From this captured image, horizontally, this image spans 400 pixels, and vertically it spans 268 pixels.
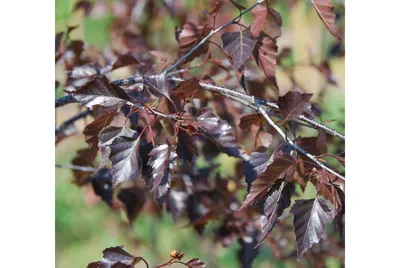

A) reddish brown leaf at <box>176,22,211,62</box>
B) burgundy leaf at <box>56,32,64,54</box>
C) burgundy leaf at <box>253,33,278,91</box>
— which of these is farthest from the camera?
burgundy leaf at <box>56,32,64,54</box>

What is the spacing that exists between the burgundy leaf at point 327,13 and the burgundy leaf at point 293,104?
97 mm

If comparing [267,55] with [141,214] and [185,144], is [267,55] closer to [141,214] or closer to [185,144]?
[185,144]

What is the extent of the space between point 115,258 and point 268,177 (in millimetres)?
200

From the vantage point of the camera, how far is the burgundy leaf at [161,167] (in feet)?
1.93

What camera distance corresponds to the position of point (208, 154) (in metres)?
1.08

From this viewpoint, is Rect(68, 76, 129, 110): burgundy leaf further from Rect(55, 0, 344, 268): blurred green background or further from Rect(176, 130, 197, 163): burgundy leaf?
Rect(55, 0, 344, 268): blurred green background

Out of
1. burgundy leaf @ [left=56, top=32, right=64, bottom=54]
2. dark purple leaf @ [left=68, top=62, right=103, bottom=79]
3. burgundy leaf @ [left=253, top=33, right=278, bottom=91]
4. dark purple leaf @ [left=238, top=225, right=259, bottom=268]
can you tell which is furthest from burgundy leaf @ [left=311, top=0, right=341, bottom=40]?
dark purple leaf @ [left=238, top=225, right=259, bottom=268]

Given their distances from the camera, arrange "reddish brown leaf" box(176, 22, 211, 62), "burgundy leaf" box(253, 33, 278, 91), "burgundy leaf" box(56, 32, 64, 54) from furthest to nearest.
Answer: "burgundy leaf" box(56, 32, 64, 54), "reddish brown leaf" box(176, 22, 211, 62), "burgundy leaf" box(253, 33, 278, 91)

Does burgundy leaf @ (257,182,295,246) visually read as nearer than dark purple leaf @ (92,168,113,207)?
Yes

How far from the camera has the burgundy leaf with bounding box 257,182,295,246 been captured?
60 cm

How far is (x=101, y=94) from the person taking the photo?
618 mm

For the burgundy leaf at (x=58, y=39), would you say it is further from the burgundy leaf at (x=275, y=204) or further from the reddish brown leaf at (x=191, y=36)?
the burgundy leaf at (x=275, y=204)

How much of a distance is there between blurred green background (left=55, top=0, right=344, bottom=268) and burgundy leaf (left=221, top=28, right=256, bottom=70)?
377 mm

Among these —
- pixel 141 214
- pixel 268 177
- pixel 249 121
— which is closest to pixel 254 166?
pixel 268 177
